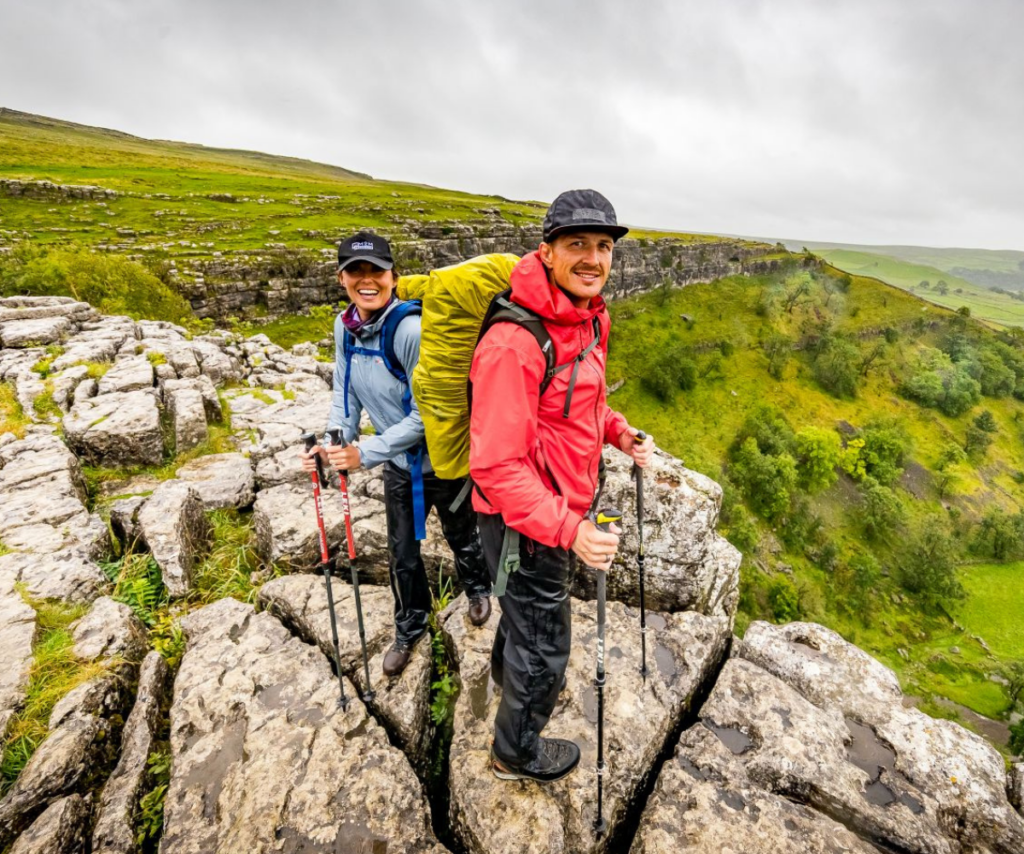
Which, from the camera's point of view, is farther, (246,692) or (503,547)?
(246,692)

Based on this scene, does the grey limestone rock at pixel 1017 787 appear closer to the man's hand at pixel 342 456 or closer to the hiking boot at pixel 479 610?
the hiking boot at pixel 479 610

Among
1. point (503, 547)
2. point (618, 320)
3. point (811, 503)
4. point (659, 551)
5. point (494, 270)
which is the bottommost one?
point (811, 503)

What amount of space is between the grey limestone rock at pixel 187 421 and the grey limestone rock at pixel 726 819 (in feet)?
33.6

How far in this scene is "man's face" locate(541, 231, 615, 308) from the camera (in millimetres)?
3166

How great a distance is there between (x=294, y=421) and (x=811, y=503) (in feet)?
266

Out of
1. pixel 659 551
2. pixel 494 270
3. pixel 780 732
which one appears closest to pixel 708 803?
pixel 780 732

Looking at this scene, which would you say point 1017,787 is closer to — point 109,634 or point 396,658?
point 396,658

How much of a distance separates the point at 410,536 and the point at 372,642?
1.50 m

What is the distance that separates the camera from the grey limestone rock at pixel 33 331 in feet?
46.0

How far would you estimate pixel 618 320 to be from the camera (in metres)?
98.2

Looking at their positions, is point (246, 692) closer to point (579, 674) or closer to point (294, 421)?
point (579, 674)

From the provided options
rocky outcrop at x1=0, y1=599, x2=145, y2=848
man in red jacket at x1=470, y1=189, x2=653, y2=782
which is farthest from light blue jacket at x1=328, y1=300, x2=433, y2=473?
rocky outcrop at x1=0, y1=599, x2=145, y2=848

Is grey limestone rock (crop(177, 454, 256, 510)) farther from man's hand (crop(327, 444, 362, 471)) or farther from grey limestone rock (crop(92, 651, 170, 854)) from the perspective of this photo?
man's hand (crop(327, 444, 362, 471))

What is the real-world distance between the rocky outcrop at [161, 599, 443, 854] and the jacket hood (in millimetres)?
4106
